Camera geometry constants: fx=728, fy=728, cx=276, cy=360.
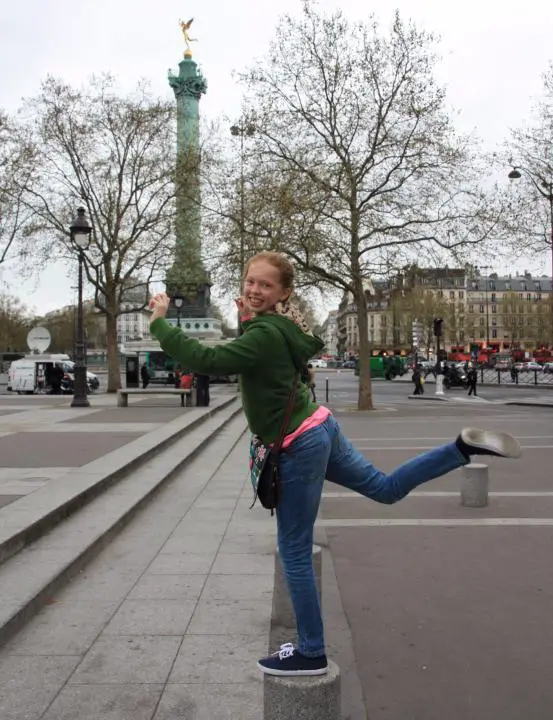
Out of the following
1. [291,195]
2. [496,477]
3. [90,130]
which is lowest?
[496,477]

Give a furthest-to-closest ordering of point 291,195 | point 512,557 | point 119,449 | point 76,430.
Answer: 1. point 291,195
2. point 76,430
3. point 119,449
4. point 512,557

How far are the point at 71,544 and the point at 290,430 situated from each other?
3202 mm

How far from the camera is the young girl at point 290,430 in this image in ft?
9.21

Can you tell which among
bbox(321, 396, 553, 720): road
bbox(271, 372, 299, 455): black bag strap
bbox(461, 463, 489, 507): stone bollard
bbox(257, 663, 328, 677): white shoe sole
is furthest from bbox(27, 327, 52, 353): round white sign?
bbox(257, 663, 328, 677): white shoe sole

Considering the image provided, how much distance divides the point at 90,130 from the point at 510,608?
101 feet

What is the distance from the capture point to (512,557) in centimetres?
557

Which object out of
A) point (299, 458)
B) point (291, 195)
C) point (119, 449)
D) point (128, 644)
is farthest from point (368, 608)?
point (291, 195)

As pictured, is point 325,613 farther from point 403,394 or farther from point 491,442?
point 403,394

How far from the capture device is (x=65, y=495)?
6.65 metres

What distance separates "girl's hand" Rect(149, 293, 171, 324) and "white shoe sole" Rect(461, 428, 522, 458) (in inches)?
51.1

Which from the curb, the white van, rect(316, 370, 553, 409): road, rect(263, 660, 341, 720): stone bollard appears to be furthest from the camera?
the white van

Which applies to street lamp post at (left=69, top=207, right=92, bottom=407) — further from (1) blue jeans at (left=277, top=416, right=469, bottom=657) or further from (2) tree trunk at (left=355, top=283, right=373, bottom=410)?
(1) blue jeans at (left=277, top=416, right=469, bottom=657)

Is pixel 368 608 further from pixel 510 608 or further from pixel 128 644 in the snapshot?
pixel 128 644

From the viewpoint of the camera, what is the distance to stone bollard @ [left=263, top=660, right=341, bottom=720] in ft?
8.74
